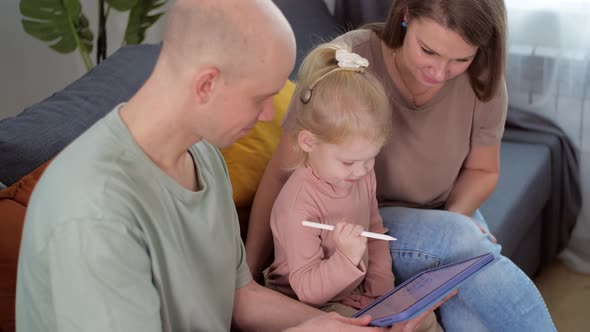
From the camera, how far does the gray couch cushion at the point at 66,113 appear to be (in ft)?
4.77

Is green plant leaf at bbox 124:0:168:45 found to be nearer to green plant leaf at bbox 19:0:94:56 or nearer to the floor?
green plant leaf at bbox 19:0:94:56

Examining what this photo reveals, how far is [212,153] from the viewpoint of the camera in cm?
129

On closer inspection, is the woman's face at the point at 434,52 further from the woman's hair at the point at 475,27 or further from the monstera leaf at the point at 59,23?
the monstera leaf at the point at 59,23

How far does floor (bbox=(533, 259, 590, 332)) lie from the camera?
235 centimetres

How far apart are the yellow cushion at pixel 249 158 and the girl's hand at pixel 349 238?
42 centimetres

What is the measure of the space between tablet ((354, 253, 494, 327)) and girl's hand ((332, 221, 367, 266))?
108 millimetres

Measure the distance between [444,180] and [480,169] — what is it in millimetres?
123

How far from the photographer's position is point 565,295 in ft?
8.17

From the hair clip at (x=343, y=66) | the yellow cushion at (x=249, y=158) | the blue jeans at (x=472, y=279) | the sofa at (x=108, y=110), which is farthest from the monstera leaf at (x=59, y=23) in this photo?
the blue jeans at (x=472, y=279)

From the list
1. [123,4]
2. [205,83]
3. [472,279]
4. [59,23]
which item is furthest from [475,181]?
[59,23]

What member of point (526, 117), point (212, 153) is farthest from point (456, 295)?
point (526, 117)

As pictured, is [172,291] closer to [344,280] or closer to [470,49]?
[344,280]

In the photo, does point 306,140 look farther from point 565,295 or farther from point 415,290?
point 565,295

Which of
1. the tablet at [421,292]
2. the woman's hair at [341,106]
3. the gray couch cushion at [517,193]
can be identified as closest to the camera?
the tablet at [421,292]
